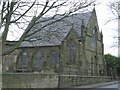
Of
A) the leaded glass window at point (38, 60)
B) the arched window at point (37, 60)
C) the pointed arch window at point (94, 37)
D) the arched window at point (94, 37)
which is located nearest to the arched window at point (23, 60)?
the arched window at point (37, 60)

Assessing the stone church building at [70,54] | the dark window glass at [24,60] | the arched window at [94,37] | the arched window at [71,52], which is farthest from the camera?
the arched window at [94,37]

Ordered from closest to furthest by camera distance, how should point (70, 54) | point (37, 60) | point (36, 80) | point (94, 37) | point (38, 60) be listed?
point (36, 80) < point (70, 54) < point (38, 60) < point (37, 60) < point (94, 37)

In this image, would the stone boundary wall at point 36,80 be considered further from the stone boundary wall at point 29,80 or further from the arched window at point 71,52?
the arched window at point 71,52

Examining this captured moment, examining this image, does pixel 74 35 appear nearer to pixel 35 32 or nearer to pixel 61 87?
pixel 61 87

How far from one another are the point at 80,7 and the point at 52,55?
111ft

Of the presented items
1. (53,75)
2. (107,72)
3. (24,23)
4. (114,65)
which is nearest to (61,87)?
(53,75)

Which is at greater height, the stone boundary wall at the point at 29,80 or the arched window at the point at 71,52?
the arched window at the point at 71,52

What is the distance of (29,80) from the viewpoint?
2131 cm

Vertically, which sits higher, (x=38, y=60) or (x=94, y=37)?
(x=94, y=37)

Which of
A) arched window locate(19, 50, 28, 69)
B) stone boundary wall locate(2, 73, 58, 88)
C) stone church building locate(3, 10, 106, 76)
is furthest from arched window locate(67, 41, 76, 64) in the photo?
stone boundary wall locate(2, 73, 58, 88)

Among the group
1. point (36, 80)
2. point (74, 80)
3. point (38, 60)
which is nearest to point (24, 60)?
point (38, 60)

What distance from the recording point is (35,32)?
466 inches

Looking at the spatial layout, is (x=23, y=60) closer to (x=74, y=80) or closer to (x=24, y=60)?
(x=24, y=60)

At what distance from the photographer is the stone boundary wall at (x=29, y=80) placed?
19.6m
